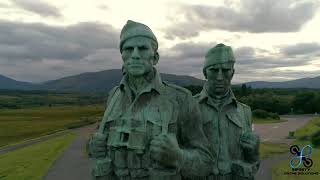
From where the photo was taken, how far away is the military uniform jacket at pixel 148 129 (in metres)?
3.71

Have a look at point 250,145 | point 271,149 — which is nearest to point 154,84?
point 250,145

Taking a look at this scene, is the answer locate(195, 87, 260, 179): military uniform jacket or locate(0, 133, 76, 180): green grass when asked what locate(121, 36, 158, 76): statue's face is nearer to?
locate(195, 87, 260, 179): military uniform jacket

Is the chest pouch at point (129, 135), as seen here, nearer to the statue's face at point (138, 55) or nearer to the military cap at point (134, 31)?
the statue's face at point (138, 55)

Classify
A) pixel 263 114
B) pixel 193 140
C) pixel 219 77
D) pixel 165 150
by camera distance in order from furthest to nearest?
1. pixel 263 114
2. pixel 219 77
3. pixel 193 140
4. pixel 165 150

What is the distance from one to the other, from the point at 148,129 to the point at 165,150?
11.3 inches

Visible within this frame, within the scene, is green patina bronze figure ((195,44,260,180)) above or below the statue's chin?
below

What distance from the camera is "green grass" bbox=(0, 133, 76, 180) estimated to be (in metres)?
26.4

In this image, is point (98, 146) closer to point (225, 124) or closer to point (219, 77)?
point (225, 124)

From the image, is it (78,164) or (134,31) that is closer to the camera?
(134,31)

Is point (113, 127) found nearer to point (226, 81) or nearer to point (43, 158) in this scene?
point (226, 81)

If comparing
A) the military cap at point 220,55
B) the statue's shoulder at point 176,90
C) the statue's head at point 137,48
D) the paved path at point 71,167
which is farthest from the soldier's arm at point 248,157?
the paved path at point 71,167

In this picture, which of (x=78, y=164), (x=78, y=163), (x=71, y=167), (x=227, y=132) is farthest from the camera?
(x=78, y=163)

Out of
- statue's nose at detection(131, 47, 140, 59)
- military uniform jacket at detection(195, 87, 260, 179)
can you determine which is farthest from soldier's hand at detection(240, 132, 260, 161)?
statue's nose at detection(131, 47, 140, 59)

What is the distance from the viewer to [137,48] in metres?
3.88
